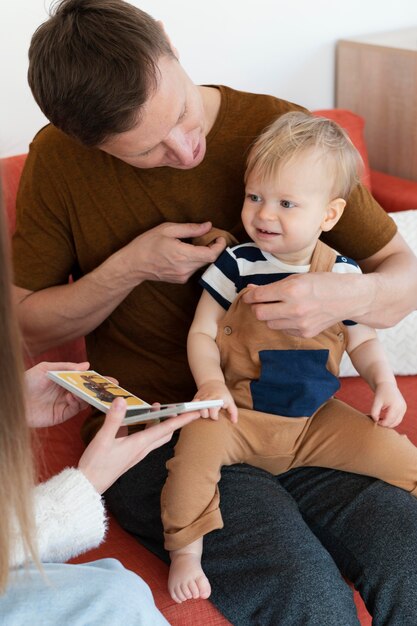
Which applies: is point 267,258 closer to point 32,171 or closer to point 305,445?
point 305,445

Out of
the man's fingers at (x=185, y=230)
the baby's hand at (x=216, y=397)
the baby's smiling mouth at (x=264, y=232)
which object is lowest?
the baby's hand at (x=216, y=397)

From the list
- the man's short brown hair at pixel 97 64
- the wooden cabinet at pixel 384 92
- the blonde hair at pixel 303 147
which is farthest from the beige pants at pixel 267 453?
the wooden cabinet at pixel 384 92

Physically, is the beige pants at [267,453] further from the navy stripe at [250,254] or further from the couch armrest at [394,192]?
the couch armrest at [394,192]

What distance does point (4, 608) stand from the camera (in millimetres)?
1155

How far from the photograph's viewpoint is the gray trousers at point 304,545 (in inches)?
55.5

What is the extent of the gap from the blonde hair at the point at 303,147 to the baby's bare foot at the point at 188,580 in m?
0.69

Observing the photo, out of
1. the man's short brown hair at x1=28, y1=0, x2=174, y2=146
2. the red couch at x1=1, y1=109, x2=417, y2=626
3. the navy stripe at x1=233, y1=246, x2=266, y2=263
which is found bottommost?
the red couch at x1=1, y1=109, x2=417, y2=626

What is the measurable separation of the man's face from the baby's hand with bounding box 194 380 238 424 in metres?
0.40

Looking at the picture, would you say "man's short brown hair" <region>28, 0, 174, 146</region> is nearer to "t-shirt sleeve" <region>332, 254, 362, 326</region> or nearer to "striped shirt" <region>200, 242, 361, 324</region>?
"striped shirt" <region>200, 242, 361, 324</region>

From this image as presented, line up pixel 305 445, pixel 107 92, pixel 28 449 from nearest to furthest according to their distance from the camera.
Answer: pixel 28 449
pixel 107 92
pixel 305 445

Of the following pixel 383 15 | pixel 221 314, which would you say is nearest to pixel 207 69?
pixel 383 15

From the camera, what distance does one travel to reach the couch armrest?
8.14ft

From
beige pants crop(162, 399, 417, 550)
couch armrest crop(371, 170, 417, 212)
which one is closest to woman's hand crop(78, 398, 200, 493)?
beige pants crop(162, 399, 417, 550)

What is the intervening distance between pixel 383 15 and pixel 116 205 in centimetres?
165
